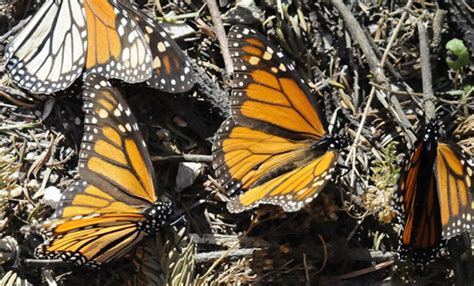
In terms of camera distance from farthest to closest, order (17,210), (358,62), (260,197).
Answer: (358,62) < (17,210) < (260,197)

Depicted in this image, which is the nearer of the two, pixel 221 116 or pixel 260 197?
pixel 260 197

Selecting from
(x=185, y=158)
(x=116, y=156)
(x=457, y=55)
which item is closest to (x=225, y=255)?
(x=185, y=158)

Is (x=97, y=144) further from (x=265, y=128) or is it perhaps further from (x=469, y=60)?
(x=469, y=60)

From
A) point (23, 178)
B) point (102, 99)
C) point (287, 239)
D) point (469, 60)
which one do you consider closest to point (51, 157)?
point (23, 178)

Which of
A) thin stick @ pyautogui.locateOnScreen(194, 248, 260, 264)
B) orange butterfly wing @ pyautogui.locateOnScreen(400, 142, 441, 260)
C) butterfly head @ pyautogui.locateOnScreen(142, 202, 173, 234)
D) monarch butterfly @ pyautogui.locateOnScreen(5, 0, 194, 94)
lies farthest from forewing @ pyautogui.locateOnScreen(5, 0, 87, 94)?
orange butterfly wing @ pyautogui.locateOnScreen(400, 142, 441, 260)

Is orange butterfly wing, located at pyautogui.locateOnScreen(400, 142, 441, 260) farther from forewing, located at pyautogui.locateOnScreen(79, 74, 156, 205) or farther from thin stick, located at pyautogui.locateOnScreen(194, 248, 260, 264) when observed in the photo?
forewing, located at pyautogui.locateOnScreen(79, 74, 156, 205)

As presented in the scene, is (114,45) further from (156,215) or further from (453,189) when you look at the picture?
(453,189)

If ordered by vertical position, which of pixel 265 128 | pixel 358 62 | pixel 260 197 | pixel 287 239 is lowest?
pixel 287 239
